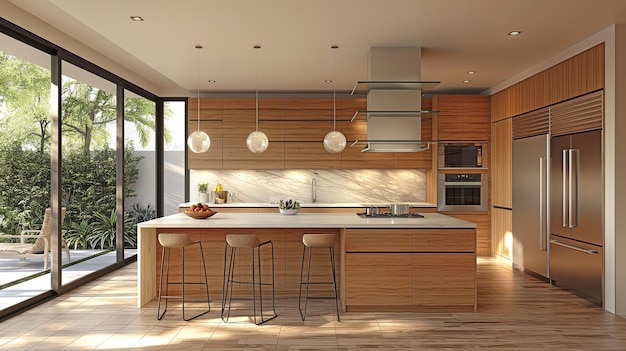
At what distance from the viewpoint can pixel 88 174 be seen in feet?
31.2

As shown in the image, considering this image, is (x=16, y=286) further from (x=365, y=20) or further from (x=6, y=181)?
(x=365, y=20)

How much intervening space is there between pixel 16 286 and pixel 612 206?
667cm

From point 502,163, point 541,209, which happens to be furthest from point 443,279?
point 502,163

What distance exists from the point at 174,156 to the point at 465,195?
5.00m

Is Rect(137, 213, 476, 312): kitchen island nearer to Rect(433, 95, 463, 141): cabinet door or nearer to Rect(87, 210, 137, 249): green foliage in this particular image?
Rect(433, 95, 463, 141): cabinet door

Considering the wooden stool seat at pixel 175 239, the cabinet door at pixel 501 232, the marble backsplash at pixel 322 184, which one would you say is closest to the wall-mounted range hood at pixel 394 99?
the wooden stool seat at pixel 175 239

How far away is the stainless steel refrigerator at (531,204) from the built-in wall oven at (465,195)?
3.22 ft

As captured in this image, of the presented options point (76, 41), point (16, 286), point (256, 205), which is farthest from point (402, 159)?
point (16, 286)

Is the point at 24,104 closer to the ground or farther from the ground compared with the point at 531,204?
farther from the ground

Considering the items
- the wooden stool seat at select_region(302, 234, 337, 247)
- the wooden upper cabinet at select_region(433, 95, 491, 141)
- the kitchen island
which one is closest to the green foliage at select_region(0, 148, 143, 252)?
the kitchen island

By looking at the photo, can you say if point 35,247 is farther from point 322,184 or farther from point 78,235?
point 322,184

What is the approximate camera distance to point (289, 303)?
5.38m

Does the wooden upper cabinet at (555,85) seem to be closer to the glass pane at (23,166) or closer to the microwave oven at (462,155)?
the microwave oven at (462,155)

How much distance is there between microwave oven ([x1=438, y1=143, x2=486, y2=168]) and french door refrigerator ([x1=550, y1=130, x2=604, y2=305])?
7.05ft
